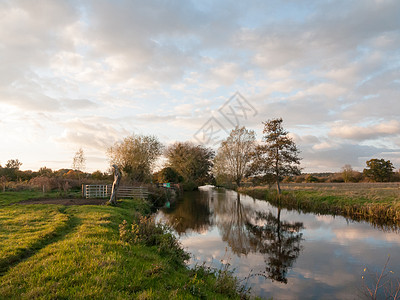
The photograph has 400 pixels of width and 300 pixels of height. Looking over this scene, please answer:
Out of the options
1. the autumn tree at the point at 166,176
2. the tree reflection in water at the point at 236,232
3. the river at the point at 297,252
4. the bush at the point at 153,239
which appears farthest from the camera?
the autumn tree at the point at 166,176

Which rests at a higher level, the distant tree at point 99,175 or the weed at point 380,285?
the distant tree at point 99,175

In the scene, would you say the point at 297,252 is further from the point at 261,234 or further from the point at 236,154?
the point at 236,154

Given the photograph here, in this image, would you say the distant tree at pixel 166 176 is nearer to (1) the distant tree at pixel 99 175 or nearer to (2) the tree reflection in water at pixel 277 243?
(1) the distant tree at pixel 99 175

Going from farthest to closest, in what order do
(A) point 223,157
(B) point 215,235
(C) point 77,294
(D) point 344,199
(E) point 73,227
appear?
(A) point 223,157 < (D) point 344,199 < (B) point 215,235 < (E) point 73,227 < (C) point 77,294

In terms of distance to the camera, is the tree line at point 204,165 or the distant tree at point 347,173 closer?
the tree line at point 204,165

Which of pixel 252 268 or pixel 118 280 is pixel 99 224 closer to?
pixel 118 280

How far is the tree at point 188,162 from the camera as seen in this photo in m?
54.0

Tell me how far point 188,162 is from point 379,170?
42510mm

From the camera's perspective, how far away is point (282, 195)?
26859 mm

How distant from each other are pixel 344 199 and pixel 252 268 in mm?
16018

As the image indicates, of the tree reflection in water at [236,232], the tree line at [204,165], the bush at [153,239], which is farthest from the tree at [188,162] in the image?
the bush at [153,239]

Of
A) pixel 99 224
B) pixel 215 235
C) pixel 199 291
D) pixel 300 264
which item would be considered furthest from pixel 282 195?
pixel 199 291

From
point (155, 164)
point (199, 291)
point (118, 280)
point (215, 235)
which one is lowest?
point (215, 235)

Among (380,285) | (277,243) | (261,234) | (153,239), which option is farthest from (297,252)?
(153,239)
